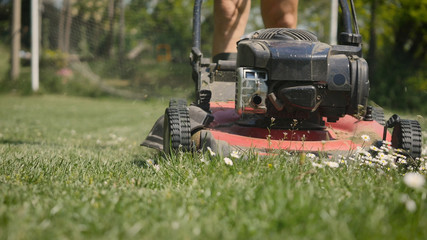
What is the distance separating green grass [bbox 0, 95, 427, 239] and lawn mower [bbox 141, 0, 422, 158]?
0.18 meters

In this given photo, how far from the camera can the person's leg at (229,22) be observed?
3066mm

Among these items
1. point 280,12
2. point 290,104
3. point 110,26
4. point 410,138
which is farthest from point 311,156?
point 110,26

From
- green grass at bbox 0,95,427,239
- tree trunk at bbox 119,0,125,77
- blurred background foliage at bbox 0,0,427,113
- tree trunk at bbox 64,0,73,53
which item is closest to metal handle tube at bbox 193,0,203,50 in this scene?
green grass at bbox 0,95,427,239

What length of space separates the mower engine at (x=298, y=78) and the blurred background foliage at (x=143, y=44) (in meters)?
7.04

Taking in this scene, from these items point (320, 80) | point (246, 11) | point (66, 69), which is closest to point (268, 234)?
point (320, 80)

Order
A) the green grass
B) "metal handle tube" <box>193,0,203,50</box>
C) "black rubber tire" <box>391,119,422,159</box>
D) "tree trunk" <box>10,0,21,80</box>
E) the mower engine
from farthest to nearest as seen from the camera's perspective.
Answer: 1. "tree trunk" <box>10,0,21,80</box>
2. "metal handle tube" <box>193,0,203,50</box>
3. "black rubber tire" <box>391,119,422,159</box>
4. the mower engine
5. the green grass

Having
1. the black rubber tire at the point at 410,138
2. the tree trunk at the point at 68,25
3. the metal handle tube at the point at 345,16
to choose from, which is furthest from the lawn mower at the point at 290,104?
the tree trunk at the point at 68,25

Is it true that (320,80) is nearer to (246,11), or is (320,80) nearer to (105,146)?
(246,11)

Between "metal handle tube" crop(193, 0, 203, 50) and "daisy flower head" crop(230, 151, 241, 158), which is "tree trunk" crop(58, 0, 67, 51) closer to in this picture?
"metal handle tube" crop(193, 0, 203, 50)

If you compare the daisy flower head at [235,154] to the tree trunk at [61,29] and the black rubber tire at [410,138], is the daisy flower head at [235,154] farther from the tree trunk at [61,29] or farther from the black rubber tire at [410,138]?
the tree trunk at [61,29]

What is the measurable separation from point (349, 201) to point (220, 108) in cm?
141

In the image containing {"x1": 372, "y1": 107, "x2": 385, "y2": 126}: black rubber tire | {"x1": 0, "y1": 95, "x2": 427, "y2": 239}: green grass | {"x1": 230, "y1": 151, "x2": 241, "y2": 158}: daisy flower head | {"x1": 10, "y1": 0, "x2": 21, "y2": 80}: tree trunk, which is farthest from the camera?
{"x1": 10, "y1": 0, "x2": 21, "y2": 80}: tree trunk

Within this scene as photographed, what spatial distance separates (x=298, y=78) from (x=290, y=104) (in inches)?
5.4

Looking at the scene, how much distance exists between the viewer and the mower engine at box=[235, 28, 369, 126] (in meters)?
2.17
